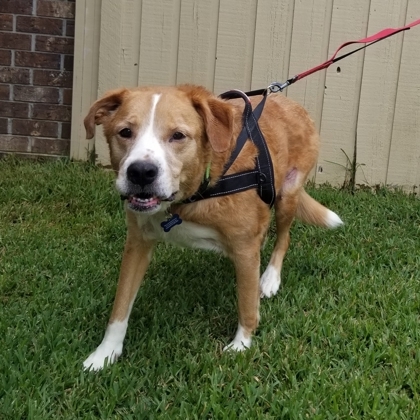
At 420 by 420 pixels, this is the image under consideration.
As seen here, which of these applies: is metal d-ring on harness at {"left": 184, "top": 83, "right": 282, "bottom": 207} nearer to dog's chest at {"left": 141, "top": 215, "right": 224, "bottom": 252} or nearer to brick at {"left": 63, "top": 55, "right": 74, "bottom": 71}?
dog's chest at {"left": 141, "top": 215, "right": 224, "bottom": 252}

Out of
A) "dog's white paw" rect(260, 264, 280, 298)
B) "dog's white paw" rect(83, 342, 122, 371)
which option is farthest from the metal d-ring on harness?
"dog's white paw" rect(83, 342, 122, 371)

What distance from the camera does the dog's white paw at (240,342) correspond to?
294 cm

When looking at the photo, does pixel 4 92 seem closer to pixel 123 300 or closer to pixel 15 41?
pixel 15 41

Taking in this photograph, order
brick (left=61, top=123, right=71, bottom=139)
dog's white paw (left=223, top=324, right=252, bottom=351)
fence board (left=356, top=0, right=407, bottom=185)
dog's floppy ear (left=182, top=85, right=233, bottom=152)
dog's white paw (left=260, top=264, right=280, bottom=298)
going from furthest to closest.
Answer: brick (left=61, top=123, right=71, bottom=139), fence board (left=356, top=0, right=407, bottom=185), dog's white paw (left=260, top=264, right=280, bottom=298), dog's white paw (left=223, top=324, right=252, bottom=351), dog's floppy ear (left=182, top=85, right=233, bottom=152)

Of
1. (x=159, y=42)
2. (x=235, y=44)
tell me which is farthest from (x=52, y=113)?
(x=235, y=44)

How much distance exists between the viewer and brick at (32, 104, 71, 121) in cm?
551

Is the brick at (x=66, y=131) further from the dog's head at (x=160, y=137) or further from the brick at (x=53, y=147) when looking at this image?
the dog's head at (x=160, y=137)

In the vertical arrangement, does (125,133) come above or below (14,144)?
above

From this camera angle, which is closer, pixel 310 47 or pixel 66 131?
pixel 310 47

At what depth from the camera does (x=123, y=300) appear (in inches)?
116

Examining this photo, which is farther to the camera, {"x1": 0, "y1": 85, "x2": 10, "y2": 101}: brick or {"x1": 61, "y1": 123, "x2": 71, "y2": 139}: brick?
{"x1": 61, "y1": 123, "x2": 71, "y2": 139}: brick

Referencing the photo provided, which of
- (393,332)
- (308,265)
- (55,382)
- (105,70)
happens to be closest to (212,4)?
(105,70)

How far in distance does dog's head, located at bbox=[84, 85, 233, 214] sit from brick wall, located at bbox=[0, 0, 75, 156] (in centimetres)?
288

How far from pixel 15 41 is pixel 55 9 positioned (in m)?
0.45
